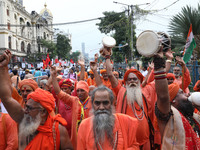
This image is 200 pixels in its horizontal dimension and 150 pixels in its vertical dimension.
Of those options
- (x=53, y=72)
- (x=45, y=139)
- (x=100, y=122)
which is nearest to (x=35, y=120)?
(x=45, y=139)

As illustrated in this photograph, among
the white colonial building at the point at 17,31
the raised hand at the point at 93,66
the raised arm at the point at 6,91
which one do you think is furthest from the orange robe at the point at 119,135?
the white colonial building at the point at 17,31

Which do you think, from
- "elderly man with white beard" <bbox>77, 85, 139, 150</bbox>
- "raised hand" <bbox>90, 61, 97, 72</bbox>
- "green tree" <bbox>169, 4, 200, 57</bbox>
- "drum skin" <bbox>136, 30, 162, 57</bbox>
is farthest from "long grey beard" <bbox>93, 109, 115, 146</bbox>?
"green tree" <bbox>169, 4, 200, 57</bbox>

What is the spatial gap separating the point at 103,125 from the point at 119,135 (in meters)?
0.21

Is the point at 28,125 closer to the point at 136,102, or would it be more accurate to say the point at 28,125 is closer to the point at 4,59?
the point at 4,59

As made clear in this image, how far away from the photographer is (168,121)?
6.15 ft

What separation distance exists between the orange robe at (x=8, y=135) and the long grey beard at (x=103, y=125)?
3.58ft

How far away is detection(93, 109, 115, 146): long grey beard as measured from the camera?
2.03m

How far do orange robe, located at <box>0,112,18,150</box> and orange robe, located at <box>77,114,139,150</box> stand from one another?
91 cm

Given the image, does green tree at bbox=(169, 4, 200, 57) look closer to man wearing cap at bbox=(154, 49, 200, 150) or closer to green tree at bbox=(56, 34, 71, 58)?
man wearing cap at bbox=(154, 49, 200, 150)

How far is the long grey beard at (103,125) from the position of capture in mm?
Answer: 2026

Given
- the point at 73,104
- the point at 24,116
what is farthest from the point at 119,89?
the point at 24,116

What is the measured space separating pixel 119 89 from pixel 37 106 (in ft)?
5.37

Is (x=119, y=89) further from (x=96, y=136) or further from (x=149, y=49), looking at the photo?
(x=149, y=49)

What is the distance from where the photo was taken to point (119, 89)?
11.4 ft
